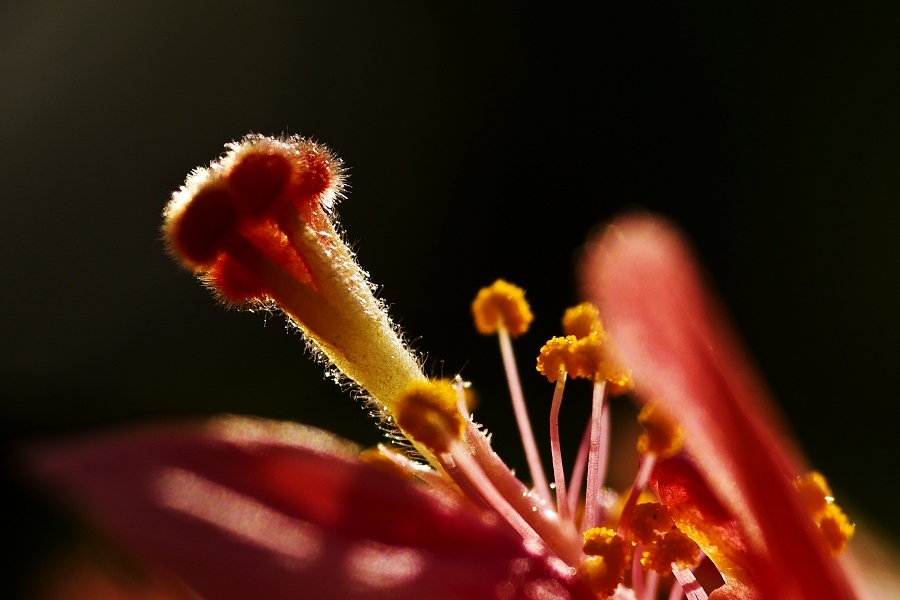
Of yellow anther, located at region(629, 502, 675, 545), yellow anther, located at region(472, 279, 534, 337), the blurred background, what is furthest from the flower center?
the blurred background

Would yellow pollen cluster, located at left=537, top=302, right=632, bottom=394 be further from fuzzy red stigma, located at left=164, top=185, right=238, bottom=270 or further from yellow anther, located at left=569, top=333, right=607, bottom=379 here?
fuzzy red stigma, located at left=164, top=185, right=238, bottom=270

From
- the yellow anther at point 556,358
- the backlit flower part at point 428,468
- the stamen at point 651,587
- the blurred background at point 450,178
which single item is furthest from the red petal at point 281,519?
A: the blurred background at point 450,178

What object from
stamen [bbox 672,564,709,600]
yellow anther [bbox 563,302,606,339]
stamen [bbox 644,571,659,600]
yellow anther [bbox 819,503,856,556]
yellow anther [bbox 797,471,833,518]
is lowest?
stamen [bbox 644,571,659,600]

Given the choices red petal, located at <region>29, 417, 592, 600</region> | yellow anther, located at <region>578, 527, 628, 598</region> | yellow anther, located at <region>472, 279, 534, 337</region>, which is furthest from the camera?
yellow anther, located at <region>472, 279, 534, 337</region>

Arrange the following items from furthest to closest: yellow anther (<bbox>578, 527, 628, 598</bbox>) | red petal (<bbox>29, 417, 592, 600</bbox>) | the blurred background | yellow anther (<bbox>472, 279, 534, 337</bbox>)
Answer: the blurred background < yellow anther (<bbox>472, 279, 534, 337</bbox>) < yellow anther (<bbox>578, 527, 628, 598</bbox>) < red petal (<bbox>29, 417, 592, 600</bbox>)

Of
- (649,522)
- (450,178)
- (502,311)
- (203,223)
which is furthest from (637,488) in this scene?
(450,178)

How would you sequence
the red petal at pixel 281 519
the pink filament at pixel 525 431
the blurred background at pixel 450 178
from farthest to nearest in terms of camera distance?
the blurred background at pixel 450 178 → the pink filament at pixel 525 431 → the red petal at pixel 281 519

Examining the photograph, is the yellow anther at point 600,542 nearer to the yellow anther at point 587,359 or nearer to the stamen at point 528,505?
the stamen at point 528,505

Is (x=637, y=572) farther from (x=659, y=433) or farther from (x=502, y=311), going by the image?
(x=502, y=311)
